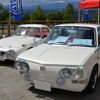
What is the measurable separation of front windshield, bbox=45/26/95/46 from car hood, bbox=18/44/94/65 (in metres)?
0.22

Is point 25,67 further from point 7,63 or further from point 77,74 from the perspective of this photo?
point 7,63

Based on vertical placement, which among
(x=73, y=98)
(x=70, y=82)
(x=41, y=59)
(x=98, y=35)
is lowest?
(x=73, y=98)

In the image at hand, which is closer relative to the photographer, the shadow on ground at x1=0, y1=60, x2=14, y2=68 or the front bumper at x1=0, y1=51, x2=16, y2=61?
the front bumper at x1=0, y1=51, x2=16, y2=61

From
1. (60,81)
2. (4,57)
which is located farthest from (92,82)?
(4,57)

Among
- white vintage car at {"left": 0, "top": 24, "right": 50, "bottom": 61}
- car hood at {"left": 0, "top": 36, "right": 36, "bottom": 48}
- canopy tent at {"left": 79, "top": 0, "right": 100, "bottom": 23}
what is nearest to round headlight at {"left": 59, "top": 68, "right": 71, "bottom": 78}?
white vintage car at {"left": 0, "top": 24, "right": 50, "bottom": 61}

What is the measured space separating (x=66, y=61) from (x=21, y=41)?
3.59 metres

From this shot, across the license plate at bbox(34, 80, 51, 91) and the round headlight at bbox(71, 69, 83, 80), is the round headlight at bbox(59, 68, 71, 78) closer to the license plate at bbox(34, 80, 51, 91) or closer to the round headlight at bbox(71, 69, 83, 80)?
the round headlight at bbox(71, 69, 83, 80)

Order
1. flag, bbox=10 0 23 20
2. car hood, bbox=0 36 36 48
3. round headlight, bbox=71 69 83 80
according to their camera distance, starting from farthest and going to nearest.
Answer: flag, bbox=10 0 23 20 < car hood, bbox=0 36 36 48 < round headlight, bbox=71 69 83 80

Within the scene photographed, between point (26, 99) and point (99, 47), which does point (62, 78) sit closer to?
point (26, 99)

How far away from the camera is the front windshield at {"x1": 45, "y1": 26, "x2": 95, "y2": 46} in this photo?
17.9 feet

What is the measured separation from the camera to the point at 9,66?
7.32m

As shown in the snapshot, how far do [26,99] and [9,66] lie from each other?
2.89 meters

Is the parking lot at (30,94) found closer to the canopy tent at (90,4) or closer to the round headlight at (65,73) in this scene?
the round headlight at (65,73)

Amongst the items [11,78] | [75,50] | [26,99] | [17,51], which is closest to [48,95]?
[26,99]
